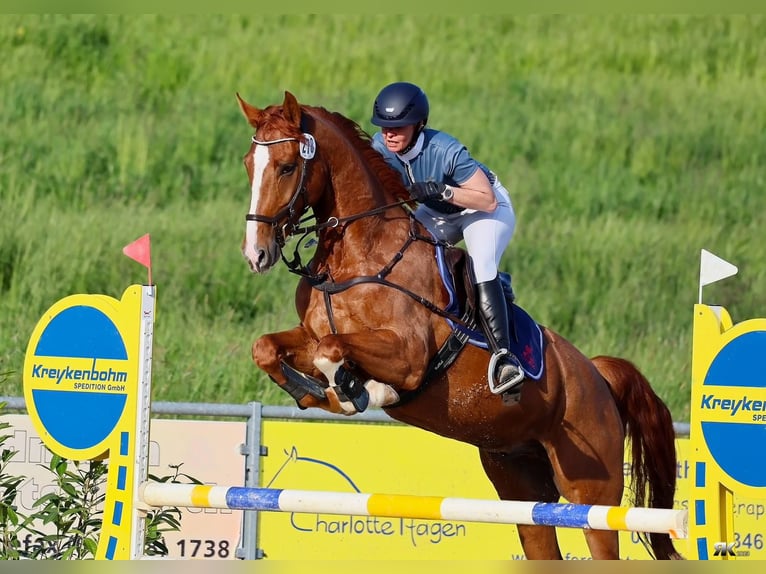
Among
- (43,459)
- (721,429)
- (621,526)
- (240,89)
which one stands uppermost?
(240,89)

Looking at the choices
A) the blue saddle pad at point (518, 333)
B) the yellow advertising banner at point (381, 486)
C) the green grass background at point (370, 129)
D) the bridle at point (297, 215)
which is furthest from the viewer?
the green grass background at point (370, 129)

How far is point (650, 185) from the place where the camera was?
14.1 metres

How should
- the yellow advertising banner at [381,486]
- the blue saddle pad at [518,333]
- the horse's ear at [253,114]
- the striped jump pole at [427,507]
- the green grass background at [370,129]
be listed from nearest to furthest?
the striped jump pole at [427,507], the horse's ear at [253,114], the blue saddle pad at [518,333], the yellow advertising banner at [381,486], the green grass background at [370,129]

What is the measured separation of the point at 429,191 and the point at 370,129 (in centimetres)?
888

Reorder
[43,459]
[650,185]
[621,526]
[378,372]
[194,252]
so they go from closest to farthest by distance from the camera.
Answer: [621,526], [378,372], [43,459], [194,252], [650,185]

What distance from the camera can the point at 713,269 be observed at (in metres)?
4.51

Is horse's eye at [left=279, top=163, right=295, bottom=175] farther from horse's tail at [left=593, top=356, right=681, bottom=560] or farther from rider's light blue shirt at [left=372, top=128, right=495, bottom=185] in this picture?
horse's tail at [left=593, top=356, right=681, bottom=560]

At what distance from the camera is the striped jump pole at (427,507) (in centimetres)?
403

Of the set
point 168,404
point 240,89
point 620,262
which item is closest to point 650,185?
point 620,262

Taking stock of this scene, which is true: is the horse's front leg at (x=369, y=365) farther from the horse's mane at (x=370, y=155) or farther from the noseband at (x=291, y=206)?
the horse's mane at (x=370, y=155)

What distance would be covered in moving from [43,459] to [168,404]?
734 mm

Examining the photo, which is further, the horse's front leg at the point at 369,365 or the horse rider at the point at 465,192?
the horse rider at the point at 465,192

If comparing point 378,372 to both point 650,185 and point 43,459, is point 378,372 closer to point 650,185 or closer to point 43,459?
point 43,459

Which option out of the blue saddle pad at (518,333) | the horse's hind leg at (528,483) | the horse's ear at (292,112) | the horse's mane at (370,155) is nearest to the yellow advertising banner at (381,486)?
the horse's hind leg at (528,483)
